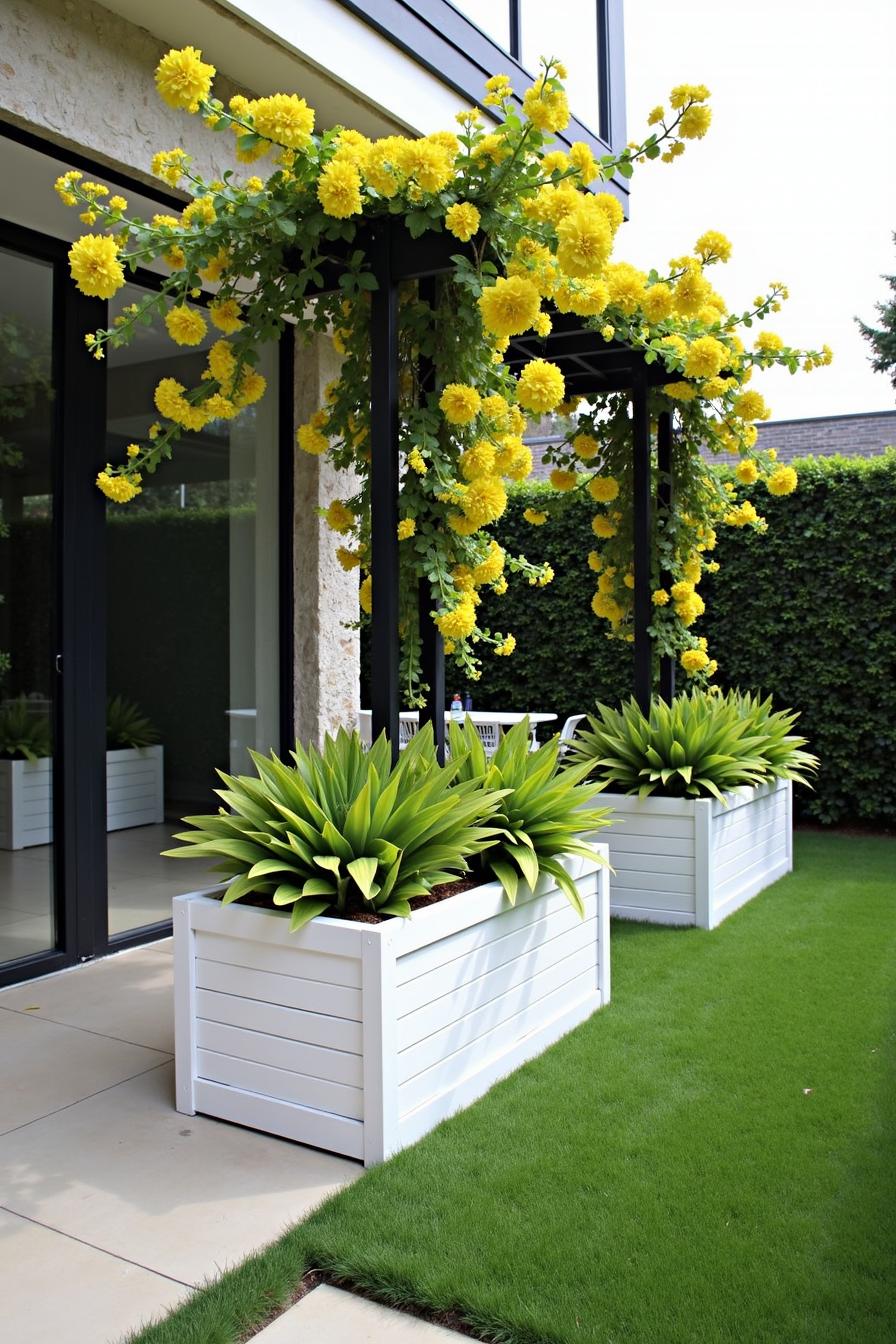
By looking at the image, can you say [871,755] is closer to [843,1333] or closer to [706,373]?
[706,373]

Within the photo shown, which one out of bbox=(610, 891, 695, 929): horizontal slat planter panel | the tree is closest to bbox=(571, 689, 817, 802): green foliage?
bbox=(610, 891, 695, 929): horizontal slat planter panel

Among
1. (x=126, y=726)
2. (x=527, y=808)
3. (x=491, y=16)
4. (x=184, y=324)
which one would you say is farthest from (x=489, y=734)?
(x=184, y=324)

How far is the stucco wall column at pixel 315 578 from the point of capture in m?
5.20

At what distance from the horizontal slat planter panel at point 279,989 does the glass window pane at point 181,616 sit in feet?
5.55

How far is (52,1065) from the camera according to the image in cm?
305

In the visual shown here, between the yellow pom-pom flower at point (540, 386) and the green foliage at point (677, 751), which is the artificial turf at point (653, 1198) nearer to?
the green foliage at point (677, 751)

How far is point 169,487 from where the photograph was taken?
4684 mm

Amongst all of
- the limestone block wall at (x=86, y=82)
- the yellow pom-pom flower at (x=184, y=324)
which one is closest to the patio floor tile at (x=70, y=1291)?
the yellow pom-pom flower at (x=184, y=324)

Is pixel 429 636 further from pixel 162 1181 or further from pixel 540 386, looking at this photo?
pixel 162 1181

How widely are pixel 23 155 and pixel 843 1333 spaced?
3969 millimetres

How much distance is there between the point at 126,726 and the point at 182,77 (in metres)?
2.54

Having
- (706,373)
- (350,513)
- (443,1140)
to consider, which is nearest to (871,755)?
(706,373)

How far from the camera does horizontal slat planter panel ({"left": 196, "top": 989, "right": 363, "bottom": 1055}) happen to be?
8.07 ft

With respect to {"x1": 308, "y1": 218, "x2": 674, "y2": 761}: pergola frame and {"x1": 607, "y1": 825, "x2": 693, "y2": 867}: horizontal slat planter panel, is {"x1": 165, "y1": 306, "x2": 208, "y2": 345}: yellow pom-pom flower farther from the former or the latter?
{"x1": 607, "y1": 825, "x2": 693, "y2": 867}: horizontal slat planter panel
